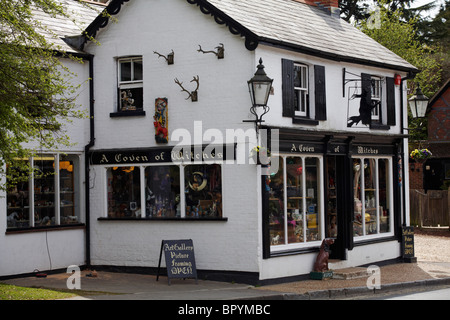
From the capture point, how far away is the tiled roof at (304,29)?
1664 centimetres

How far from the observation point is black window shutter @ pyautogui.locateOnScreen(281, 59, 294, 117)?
16.7 metres

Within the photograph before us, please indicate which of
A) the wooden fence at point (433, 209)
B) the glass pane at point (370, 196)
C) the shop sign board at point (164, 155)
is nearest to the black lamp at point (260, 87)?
the shop sign board at point (164, 155)

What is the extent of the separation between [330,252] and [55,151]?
24.3 ft

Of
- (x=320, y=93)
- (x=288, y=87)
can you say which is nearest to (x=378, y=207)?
(x=320, y=93)

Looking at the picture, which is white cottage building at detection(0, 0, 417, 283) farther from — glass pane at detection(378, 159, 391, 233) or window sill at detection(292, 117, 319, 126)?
glass pane at detection(378, 159, 391, 233)

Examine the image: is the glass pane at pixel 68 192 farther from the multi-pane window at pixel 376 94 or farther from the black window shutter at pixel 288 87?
the multi-pane window at pixel 376 94

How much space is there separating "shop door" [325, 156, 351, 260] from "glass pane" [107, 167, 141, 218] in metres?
4.90

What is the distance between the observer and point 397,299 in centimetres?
1394

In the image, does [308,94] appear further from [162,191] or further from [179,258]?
[179,258]

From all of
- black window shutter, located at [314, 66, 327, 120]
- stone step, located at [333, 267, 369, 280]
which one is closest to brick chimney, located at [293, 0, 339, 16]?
black window shutter, located at [314, 66, 327, 120]

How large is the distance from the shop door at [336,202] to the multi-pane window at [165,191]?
357 centimetres

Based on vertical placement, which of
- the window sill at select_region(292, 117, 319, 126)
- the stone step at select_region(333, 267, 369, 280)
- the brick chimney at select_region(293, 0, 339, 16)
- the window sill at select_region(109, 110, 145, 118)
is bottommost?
the stone step at select_region(333, 267, 369, 280)

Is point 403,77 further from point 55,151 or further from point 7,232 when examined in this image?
point 7,232
